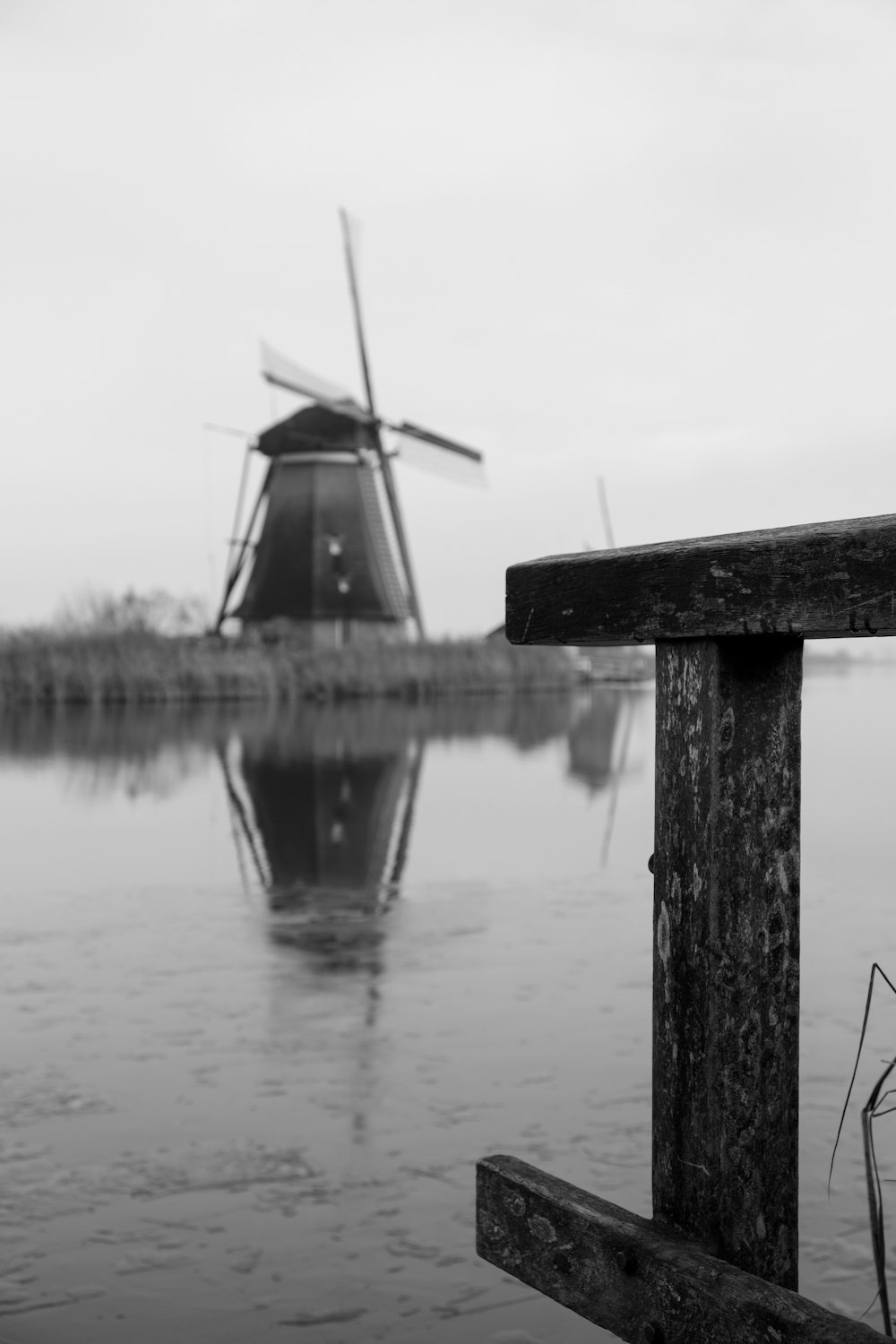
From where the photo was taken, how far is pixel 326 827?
9859 mm

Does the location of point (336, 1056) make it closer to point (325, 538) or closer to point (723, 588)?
point (723, 588)

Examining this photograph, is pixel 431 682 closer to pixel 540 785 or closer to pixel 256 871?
pixel 540 785

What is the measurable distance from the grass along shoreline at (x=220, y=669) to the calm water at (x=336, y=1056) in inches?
641

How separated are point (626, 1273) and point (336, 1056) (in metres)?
2.82

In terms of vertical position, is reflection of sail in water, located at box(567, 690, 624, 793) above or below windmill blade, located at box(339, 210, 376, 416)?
below

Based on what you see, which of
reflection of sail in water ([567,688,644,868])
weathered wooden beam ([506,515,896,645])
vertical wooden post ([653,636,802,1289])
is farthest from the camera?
reflection of sail in water ([567,688,644,868])

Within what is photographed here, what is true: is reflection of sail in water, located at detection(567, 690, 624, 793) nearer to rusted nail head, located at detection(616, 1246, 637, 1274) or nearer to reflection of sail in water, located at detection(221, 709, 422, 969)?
reflection of sail in water, located at detection(221, 709, 422, 969)

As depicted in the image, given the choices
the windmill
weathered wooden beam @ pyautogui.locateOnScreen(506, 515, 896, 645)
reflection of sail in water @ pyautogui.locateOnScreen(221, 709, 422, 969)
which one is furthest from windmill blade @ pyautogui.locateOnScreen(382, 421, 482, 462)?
weathered wooden beam @ pyautogui.locateOnScreen(506, 515, 896, 645)

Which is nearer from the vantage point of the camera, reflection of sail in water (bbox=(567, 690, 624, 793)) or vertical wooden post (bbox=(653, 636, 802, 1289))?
vertical wooden post (bbox=(653, 636, 802, 1289))

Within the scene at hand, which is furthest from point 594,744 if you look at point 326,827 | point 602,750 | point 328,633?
point 328,633

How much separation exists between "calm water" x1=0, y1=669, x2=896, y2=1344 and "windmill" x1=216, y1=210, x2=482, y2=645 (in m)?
20.1

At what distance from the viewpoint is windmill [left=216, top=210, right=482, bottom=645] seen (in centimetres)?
3028

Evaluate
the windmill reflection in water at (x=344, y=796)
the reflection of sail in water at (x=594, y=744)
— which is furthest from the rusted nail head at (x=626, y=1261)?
the reflection of sail in water at (x=594, y=744)

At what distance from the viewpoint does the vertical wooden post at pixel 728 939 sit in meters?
1.52
